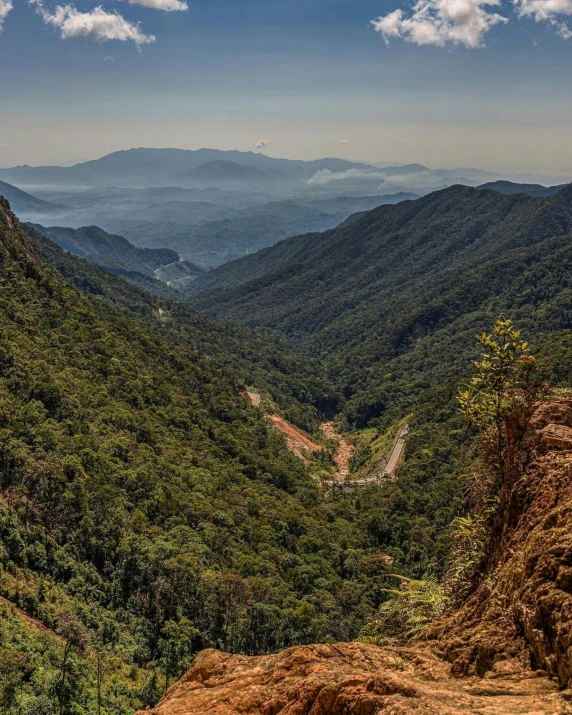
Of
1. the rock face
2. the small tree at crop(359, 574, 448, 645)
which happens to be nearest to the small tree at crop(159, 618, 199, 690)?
the small tree at crop(359, 574, 448, 645)

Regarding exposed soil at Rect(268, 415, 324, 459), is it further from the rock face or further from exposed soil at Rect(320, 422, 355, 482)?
the rock face

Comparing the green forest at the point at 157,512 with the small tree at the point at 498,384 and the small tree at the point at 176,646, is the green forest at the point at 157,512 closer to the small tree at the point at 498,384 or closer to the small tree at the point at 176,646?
the small tree at the point at 176,646

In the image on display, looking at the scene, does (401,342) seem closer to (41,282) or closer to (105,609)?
(41,282)

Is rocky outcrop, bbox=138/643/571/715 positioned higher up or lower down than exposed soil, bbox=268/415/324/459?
higher up

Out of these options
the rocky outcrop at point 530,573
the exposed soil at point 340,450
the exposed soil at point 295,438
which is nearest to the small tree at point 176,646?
the rocky outcrop at point 530,573

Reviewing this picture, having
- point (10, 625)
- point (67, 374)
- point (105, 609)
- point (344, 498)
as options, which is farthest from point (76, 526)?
point (344, 498)

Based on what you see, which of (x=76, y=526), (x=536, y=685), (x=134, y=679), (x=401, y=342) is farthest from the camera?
(x=401, y=342)
